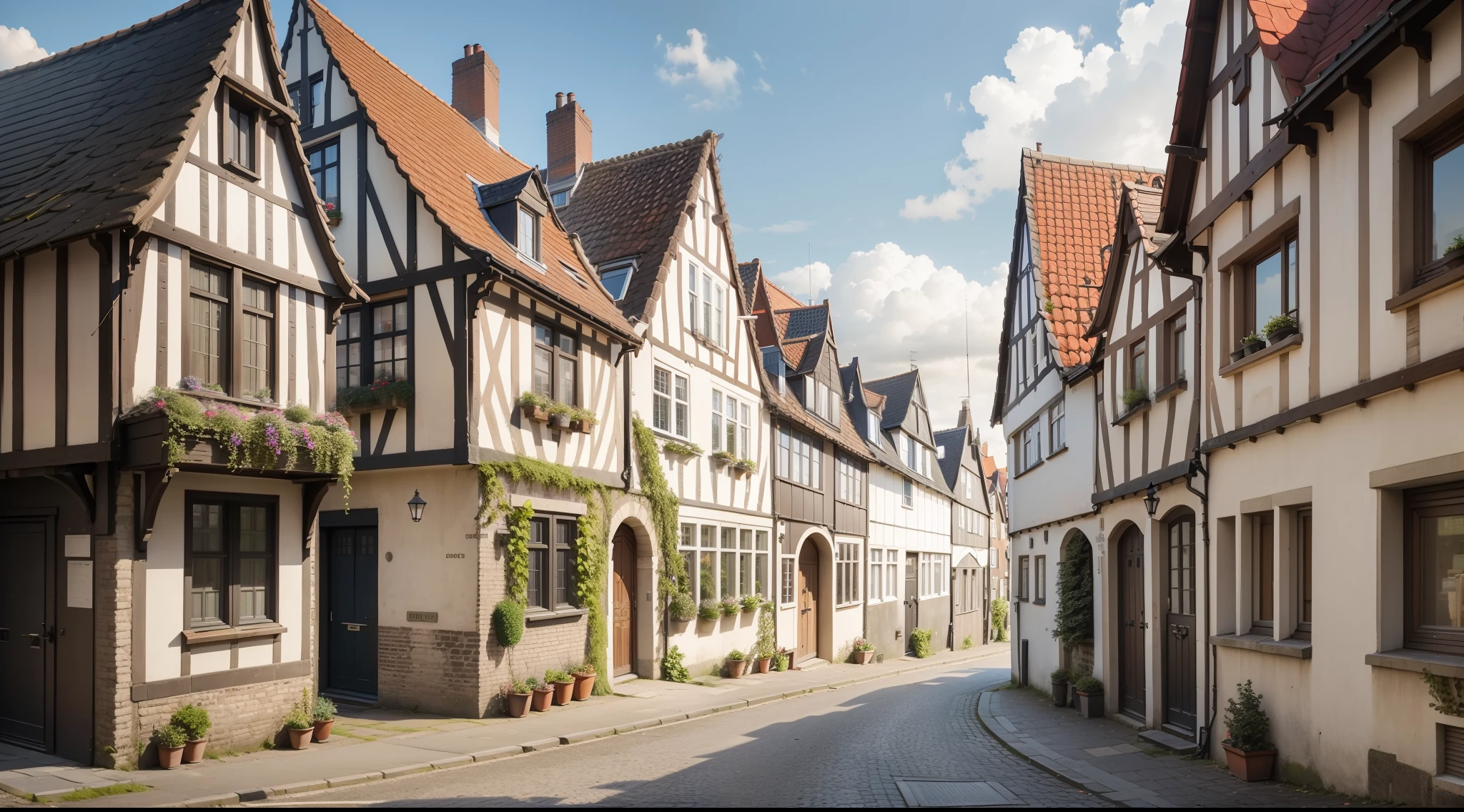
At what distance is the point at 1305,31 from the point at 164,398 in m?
11.7

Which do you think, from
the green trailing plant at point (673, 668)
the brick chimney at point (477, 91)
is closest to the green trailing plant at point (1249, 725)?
the green trailing plant at point (673, 668)

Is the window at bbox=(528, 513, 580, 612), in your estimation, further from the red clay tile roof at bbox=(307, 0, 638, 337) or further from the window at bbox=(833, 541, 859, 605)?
the window at bbox=(833, 541, 859, 605)

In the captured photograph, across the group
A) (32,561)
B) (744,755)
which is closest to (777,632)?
(744,755)

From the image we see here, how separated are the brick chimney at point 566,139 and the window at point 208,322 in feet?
48.9

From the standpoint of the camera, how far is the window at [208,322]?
11.3 meters

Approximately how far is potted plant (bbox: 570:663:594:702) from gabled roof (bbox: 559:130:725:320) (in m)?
6.65

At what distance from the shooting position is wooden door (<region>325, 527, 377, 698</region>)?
16578 mm

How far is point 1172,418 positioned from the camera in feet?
44.0

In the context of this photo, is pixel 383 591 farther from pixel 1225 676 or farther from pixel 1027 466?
pixel 1027 466

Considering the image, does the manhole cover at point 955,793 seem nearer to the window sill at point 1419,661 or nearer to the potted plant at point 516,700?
the window sill at point 1419,661

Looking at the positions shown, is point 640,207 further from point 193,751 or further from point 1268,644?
point 1268,644

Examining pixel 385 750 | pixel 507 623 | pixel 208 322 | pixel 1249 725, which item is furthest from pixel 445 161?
pixel 1249 725

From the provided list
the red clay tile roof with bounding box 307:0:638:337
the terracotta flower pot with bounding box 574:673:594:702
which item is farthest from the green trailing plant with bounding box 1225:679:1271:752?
the red clay tile roof with bounding box 307:0:638:337

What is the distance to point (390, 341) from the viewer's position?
53.6 feet
